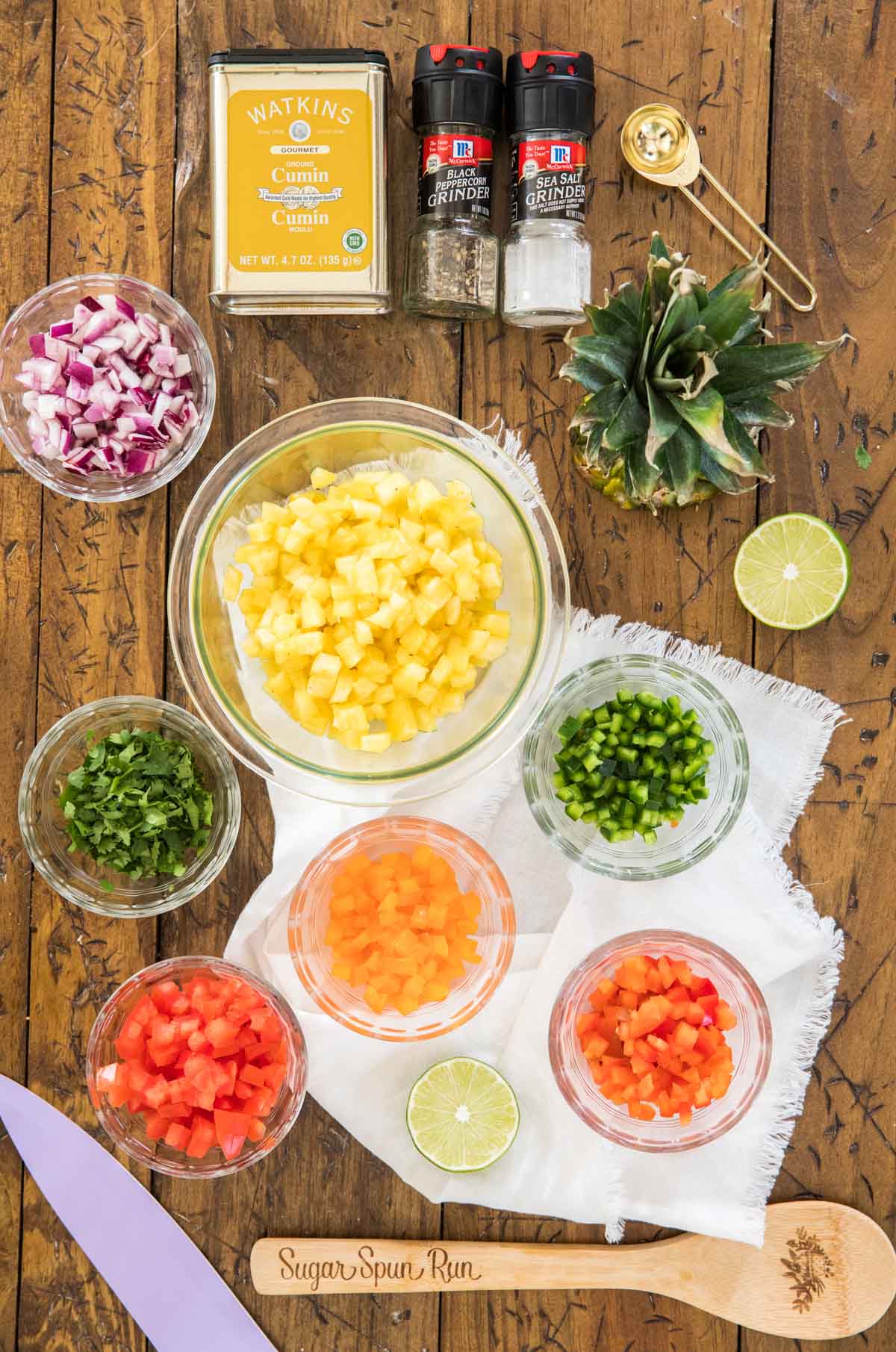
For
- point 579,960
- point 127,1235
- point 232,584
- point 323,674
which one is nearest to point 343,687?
point 323,674

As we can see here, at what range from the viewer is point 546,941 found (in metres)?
1.71

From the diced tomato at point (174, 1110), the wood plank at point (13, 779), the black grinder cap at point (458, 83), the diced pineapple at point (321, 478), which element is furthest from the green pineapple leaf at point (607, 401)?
the diced tomato at point (174, 1110)

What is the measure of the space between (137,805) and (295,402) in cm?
70

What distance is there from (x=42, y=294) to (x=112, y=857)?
0.91m

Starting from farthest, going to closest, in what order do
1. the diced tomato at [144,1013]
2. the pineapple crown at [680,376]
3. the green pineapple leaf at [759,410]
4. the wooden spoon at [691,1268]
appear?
1. the wooden spoon at [691,1268]
2. the diced tomato at [144,1013]
3. the green pineapple leaf at [759,410]
4. the pineapple crown at [680,376]

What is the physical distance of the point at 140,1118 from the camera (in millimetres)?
1672

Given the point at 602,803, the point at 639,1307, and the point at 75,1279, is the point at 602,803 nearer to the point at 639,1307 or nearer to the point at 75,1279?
the point at 639,1307

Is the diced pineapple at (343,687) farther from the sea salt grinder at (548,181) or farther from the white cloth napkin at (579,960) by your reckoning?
the sea salt grinder at (548,181)

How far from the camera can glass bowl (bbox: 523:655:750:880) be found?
1.66m

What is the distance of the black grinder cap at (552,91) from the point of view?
1.55 metres

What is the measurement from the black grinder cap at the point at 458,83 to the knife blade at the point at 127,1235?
5.53 ft

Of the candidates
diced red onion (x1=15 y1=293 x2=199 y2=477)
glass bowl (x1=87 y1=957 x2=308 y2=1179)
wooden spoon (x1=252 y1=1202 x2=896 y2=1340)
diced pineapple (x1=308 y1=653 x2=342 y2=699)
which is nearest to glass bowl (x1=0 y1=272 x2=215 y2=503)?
diced red onion (x1=15 y1=293 x2=199 y2=477)

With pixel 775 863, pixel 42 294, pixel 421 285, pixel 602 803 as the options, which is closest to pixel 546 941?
pixel 602 803

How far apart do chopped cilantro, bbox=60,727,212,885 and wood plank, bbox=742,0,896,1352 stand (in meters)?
0.97
